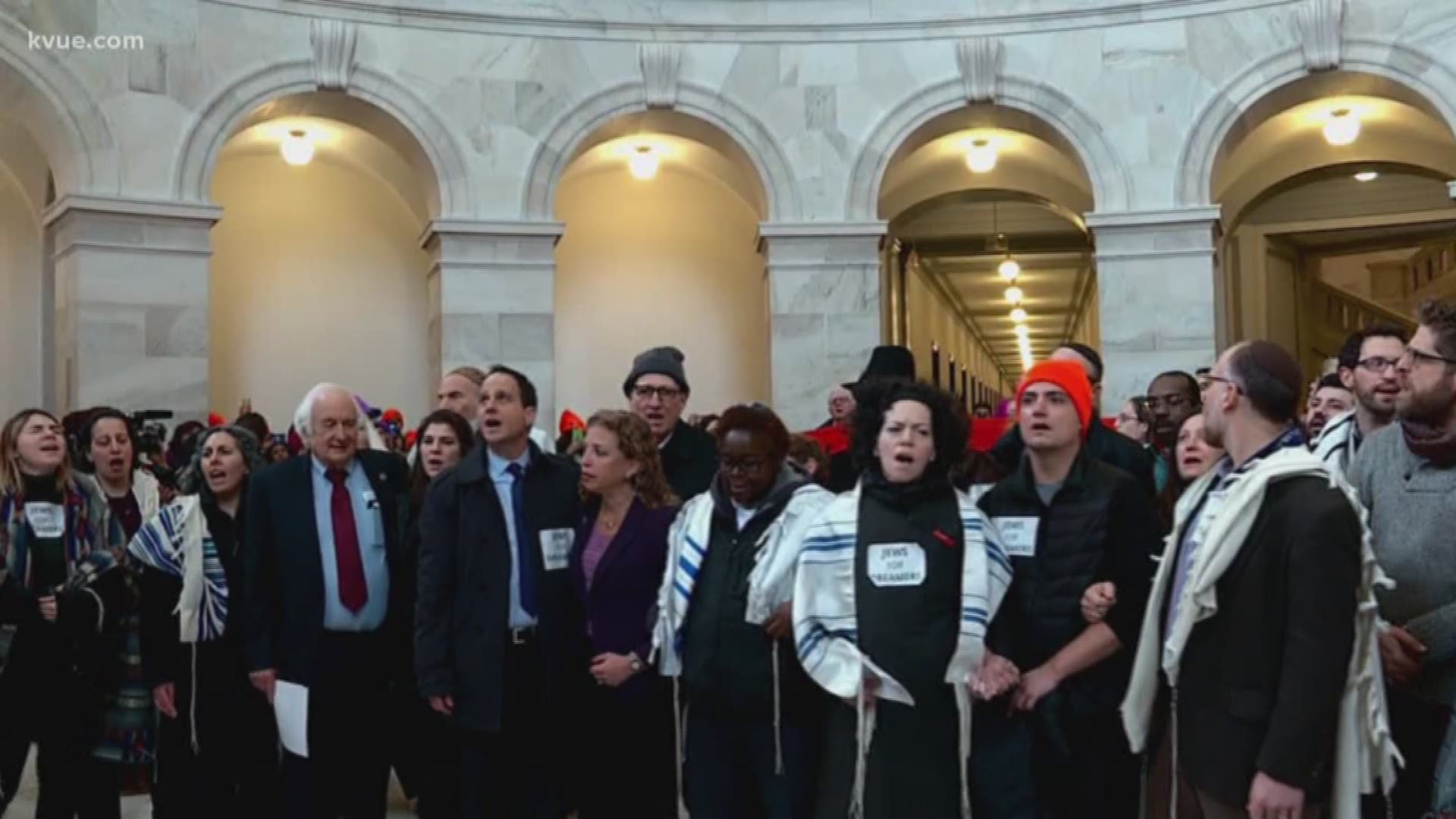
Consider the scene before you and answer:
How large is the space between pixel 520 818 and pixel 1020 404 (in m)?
2.31

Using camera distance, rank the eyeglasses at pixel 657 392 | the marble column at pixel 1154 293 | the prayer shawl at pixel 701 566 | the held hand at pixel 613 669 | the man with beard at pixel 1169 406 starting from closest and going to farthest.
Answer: the prayer shawl at pixel 701 566 → the held hand at pixel 613 669 → the eyeglasses at pixel 657 392 → the man with beard at pixel 1169 406 → the marble column at pixel 1154 293

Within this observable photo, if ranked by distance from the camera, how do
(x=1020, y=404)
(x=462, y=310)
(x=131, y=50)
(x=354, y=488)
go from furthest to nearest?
1. (x=462, y=310)
2. (x=131, y=50)
3. (x=354, y=488)
4. (x=1020, y=404)

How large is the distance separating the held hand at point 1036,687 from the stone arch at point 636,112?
9363 millimetres

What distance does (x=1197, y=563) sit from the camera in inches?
150

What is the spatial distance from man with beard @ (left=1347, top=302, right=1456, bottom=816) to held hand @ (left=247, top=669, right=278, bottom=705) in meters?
3.70

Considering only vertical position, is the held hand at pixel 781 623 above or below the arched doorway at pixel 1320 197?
below

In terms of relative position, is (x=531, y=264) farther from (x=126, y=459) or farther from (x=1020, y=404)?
(x=1020, y=404)

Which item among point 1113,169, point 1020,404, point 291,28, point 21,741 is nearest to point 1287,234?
point 1113,169

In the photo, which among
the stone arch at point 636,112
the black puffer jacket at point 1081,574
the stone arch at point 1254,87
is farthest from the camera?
the stone arch at point 636,112

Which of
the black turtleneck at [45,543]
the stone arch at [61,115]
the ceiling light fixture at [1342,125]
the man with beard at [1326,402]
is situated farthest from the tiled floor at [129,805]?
the ceiling light fixture at [1342,125]

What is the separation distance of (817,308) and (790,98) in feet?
6.26

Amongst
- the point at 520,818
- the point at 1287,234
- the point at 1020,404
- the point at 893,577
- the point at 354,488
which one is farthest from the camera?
the point at 1287,234

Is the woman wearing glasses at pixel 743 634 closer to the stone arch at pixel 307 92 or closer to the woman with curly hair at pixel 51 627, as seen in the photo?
the woman with curly hair at pixel 51 627

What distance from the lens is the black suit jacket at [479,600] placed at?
5328mm
